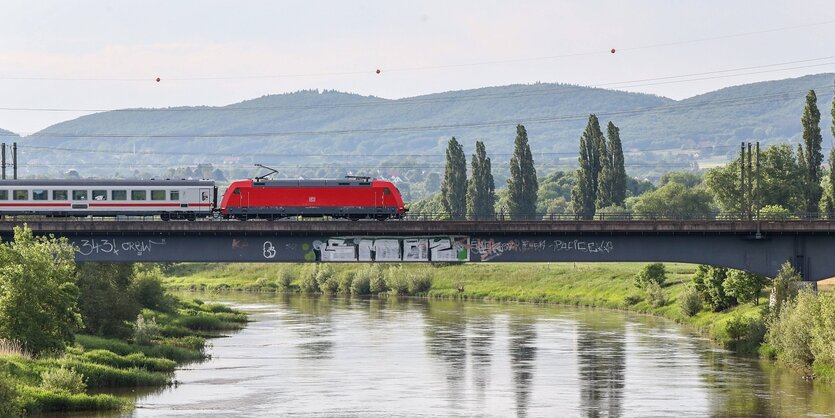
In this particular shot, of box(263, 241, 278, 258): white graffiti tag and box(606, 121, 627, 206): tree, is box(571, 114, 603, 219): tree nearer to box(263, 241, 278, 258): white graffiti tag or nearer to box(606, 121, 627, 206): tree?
box(606, 121, 627, 206): tree

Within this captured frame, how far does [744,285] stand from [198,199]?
46044mm

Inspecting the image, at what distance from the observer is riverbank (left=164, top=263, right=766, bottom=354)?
463 ft

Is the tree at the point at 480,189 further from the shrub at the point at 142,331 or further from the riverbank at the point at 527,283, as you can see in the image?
the shrub at the point at 142,331

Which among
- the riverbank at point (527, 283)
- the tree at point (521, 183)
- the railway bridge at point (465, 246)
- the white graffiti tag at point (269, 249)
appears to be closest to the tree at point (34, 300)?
the railway bridge at point (465, 246)

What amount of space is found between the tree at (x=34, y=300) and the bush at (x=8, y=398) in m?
12.9

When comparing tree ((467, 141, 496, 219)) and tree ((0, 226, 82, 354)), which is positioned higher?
tree ((467, 141, 496, 219))

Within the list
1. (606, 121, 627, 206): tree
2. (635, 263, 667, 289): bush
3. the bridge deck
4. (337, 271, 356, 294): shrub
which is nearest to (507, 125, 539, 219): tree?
(606, 121, 627, 206): tree

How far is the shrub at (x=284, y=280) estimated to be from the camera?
185 metres

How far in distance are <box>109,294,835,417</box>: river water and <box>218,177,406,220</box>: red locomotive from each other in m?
10.8

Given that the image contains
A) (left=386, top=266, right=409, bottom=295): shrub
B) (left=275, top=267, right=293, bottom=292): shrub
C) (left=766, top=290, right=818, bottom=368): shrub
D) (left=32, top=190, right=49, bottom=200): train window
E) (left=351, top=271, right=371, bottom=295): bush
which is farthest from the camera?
(left=275, top=267, right=293, bottom=292): shrub

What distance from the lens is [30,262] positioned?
75.6 metres

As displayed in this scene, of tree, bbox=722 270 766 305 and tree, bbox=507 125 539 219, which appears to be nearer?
tree, bbox=722 270 766 305

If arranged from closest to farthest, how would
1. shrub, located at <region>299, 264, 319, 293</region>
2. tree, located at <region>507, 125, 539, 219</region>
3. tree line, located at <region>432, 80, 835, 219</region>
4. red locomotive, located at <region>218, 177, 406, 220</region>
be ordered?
red locomotive, located at <region>218, 177, 406, 220</region>, tree line, located at <region>432, 80, 835, 219</region>, tree, located at <region>507, 125, 539, 219</region>, shrub, located at <region>299, 264, 319, 293</region>

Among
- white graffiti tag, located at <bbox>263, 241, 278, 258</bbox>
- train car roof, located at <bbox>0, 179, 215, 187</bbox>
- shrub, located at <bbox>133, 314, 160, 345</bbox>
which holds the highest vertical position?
train car roof, located at <bbox>0, 179, 215, 187</bbox>
